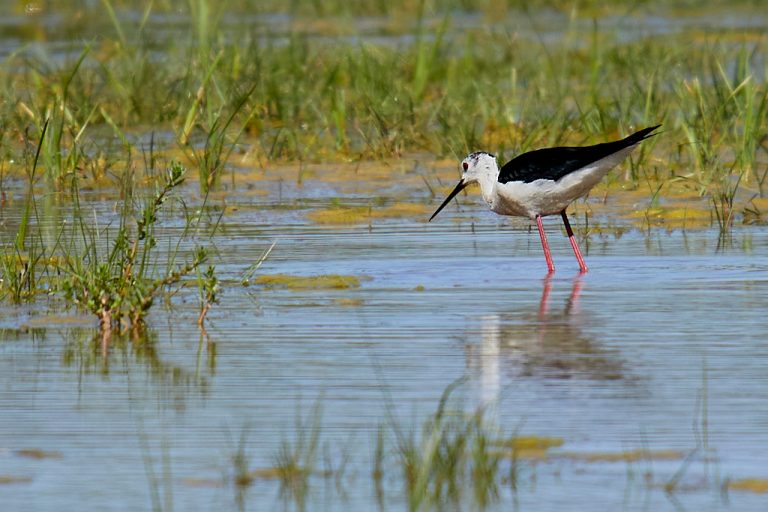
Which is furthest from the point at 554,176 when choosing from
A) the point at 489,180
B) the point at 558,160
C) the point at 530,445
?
the point at 530,445

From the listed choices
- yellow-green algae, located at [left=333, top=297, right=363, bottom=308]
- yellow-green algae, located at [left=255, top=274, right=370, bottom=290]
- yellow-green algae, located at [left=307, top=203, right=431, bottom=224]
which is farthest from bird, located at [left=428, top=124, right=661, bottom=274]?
yellow-green algae, located at [left=333, top=297, right=363, bottom=308]

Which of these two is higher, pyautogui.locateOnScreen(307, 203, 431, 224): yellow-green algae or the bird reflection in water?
pyautogui.locateOnScreen(307, 203, 431, 224): yellow-green algae

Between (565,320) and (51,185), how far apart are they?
5.19 meters

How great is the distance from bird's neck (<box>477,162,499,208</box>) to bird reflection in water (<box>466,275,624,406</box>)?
2164 mm

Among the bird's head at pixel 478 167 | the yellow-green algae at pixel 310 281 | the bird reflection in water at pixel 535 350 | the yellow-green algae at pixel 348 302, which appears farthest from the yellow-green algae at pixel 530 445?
the bird's head at pixel 478 167

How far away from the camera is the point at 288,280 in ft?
26.2

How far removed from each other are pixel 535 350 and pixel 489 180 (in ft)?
11.1

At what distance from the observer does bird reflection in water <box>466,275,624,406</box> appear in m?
5.82

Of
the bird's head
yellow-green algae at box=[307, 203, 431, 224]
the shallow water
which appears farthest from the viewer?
yellow-green algae at box=[307, 203, 431, 224]

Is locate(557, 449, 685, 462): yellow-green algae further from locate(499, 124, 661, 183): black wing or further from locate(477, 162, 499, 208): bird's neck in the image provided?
locate(477, 162, 499, 208): bird's neck

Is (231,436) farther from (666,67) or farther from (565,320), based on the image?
(666,67)

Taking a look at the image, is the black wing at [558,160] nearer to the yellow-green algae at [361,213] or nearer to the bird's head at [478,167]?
the bird's head at [478,167]

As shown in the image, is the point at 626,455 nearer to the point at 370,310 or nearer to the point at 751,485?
the point at 751,485

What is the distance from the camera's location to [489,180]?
31.5 feet
